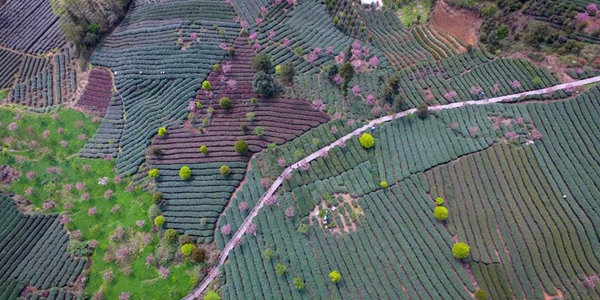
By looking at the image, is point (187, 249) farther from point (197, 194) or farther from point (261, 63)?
point (261, 63)

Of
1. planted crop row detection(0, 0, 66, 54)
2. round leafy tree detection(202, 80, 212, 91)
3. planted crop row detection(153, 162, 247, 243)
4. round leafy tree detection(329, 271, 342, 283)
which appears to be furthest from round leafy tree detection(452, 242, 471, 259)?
planted crop row detection(0, 0, 66, 54)

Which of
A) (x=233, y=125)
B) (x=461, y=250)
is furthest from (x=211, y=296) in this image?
(x=461, y=250)

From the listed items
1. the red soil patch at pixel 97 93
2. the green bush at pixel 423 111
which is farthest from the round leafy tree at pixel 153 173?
the green bush at pixel 423 111

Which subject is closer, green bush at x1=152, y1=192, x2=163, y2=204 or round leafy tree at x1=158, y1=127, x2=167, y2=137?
green bush at x1=152, y1=192, x2=163, y2=204

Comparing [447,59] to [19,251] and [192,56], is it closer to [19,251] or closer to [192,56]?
[192,56]

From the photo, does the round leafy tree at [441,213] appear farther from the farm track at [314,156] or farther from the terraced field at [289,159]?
the farm track at [314,156]

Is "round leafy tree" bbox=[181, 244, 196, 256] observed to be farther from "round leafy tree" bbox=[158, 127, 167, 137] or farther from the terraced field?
"round leafy tree" bbox=[158, 127, 167, 137]
